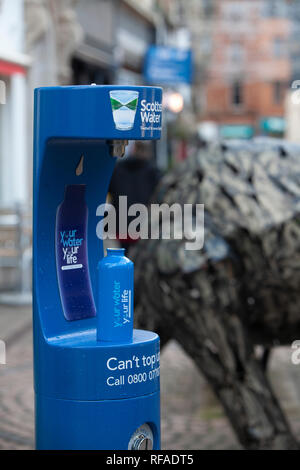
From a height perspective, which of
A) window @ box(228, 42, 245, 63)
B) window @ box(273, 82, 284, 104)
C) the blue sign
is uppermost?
window @ box(228, 42, 245, 63)

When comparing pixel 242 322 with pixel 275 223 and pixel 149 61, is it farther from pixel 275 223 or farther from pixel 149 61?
pixel 149 61

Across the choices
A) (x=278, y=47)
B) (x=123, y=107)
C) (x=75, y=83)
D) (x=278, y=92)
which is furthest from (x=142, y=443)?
(x=278, y=92)

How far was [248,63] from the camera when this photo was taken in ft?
174

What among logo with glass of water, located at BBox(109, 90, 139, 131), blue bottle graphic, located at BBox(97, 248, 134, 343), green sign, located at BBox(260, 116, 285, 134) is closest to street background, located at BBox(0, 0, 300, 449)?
blue bottle graphic, located at BBox(97, 248, 134, 343)

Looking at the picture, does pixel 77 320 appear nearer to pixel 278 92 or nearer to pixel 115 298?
pixel 115 298

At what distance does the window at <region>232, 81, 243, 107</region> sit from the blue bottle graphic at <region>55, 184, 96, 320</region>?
53.0 m

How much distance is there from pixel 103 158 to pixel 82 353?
864 mm

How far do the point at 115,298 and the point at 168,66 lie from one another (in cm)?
1797

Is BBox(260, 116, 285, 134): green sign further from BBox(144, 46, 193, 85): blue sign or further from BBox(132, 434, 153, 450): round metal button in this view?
BBox(132, 434, 153, 450): round metal button

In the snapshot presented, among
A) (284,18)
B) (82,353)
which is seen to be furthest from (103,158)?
(284,18)

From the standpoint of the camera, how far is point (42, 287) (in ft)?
11.7

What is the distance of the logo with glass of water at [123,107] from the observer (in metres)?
3.32

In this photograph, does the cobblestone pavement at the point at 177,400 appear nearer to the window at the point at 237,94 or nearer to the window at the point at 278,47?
the window at the point at 278,47

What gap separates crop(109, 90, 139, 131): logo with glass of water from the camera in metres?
3.32
